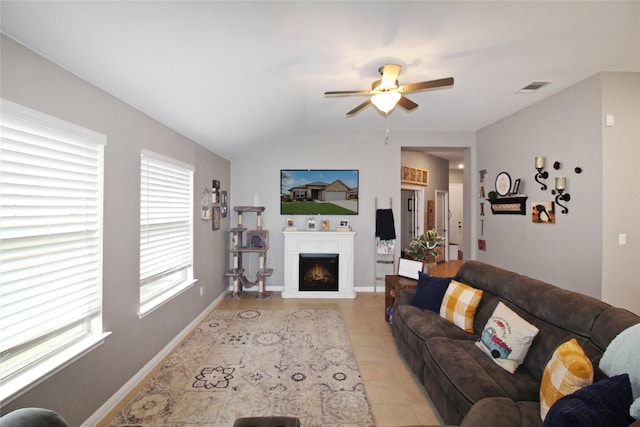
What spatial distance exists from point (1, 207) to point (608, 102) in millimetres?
4828

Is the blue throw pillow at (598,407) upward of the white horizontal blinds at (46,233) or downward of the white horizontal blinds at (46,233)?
downward

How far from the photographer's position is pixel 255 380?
2.56 meters

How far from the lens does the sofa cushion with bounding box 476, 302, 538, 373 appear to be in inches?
74.0

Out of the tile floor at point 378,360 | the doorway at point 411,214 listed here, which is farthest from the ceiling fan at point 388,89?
the doorway at point 411,214

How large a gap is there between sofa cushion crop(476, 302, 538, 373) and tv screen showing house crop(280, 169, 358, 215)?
335 centimetres

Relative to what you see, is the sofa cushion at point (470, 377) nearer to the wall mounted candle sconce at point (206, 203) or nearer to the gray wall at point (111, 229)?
the gray wall at point (111, 229)

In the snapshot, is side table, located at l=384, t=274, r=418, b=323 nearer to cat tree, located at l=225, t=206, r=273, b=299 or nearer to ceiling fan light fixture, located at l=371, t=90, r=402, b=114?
ceiling fan light fixture, located at l=371, t=90, r=402, b=114

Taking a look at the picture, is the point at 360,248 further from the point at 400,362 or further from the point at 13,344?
the point at 13,344

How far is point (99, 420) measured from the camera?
2.07 meters

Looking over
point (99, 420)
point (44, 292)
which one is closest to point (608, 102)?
point (44, 292)

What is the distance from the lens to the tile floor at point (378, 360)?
2.17 metres

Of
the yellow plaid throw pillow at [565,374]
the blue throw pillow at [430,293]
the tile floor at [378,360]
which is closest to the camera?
the yellow plaid throw pillow at [565,374]

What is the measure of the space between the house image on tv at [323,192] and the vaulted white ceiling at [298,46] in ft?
6.42

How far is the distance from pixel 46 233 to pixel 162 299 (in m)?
1.49
